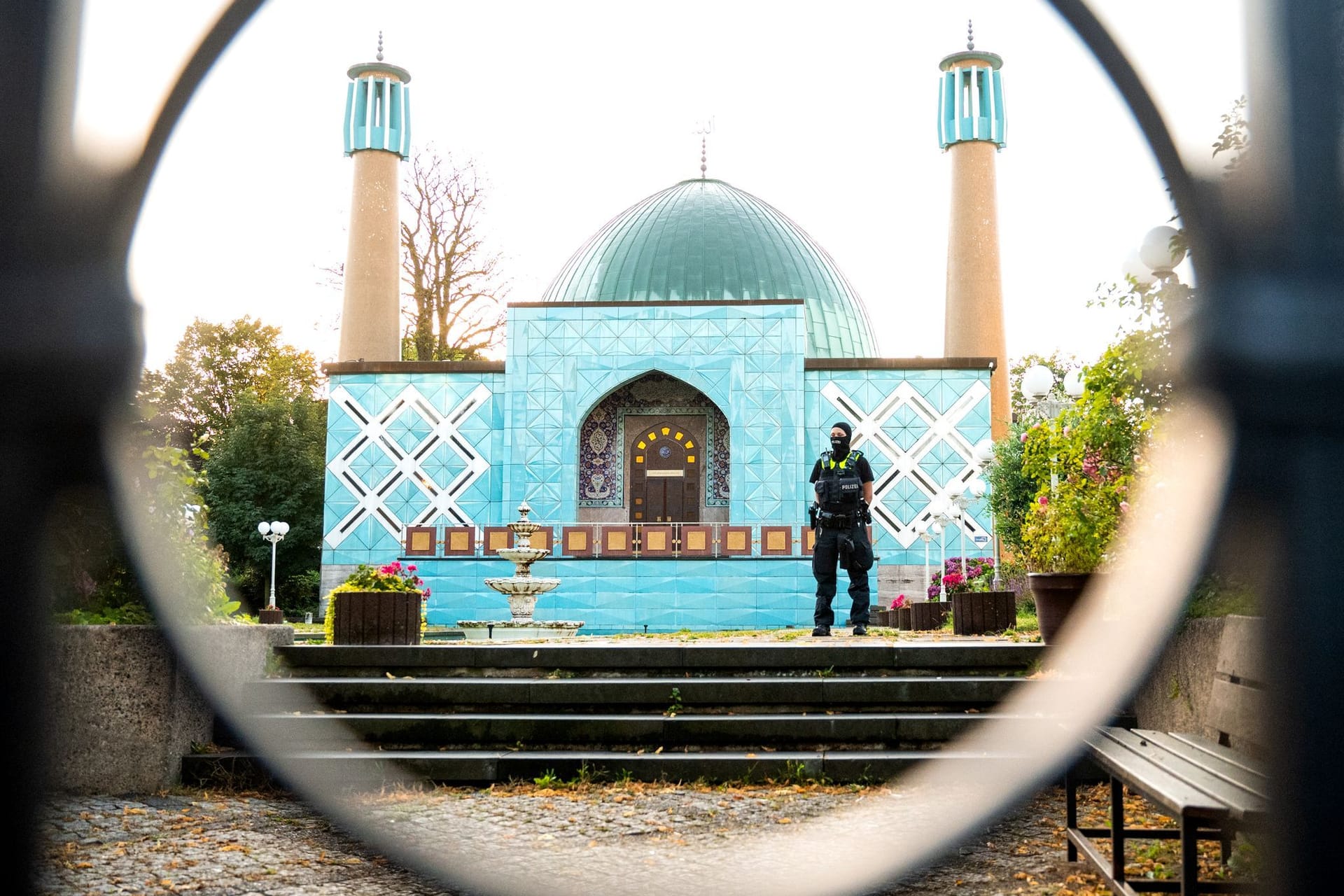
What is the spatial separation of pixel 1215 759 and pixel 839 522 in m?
6.80

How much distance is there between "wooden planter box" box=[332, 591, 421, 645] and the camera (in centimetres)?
816

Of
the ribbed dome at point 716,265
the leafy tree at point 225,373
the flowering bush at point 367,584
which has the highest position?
the ribbed dome at point 716,265

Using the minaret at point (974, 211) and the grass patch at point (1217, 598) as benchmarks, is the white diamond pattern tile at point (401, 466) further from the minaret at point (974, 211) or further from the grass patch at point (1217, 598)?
the grass patch at point (1217, 598)

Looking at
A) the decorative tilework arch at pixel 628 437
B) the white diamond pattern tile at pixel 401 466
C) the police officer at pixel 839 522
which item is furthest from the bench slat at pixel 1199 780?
the decorative tilework arch at pixel 628 437

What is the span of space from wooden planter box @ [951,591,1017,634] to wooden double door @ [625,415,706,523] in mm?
17399

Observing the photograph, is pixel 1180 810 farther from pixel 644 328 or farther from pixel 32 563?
pixel 644 328

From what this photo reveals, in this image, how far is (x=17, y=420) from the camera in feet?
4.22

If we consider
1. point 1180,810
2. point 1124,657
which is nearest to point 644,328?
point 1124,657

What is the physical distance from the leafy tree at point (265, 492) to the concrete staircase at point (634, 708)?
27.0m

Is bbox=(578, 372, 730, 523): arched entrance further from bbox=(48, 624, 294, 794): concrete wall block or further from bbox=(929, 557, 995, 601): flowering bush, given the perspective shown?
bbox=(48, 624, 294, 794): concrete wall block

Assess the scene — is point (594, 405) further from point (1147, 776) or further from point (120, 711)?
point (1147, 776)

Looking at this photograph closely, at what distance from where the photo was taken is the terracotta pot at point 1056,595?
7.14 metres

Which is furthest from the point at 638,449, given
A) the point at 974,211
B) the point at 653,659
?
the point at 653,659

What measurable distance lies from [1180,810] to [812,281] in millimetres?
29916
